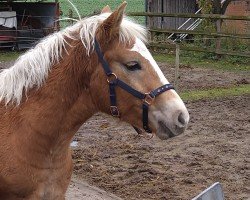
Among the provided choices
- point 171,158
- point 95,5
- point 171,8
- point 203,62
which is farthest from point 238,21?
point 171,158

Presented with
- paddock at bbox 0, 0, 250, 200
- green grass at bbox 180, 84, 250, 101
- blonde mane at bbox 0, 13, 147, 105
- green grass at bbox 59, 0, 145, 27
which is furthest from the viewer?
green grass at bbox 59, 0, 145, 27

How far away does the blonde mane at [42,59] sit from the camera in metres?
3.23

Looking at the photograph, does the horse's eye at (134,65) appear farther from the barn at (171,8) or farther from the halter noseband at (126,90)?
the barn at (171,8)

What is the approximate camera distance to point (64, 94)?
3266mm

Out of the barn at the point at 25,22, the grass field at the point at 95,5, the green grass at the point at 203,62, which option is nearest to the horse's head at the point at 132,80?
the green grass at the point at 203,62

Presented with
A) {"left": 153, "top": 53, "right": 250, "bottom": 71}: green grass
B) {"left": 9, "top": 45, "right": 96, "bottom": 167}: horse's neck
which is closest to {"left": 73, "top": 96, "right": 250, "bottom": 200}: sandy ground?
{"left": 9, "top": 45, "right": 96, "bottom": 167}: horse's neck

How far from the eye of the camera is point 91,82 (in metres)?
3.21

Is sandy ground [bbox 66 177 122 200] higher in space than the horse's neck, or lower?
lower

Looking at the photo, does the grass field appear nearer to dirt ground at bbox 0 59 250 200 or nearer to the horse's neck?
dirt ground at bbox 0 59 250 200

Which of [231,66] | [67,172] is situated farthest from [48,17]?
[67,172]

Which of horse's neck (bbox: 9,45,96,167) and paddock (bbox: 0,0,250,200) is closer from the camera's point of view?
horse's neck (bbox: 9,45,96,167)

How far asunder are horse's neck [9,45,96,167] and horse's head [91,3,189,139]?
0.12 m

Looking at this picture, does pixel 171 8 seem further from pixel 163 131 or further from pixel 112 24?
pixel 163 131

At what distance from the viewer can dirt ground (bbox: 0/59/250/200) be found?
18.6 feet
